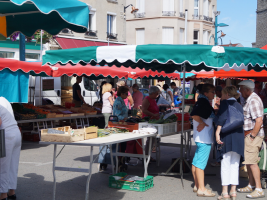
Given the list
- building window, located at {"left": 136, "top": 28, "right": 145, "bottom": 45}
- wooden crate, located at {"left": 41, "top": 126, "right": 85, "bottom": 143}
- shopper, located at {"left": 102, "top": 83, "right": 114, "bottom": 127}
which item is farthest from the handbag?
building window, located at {"left": 136, "top": 28, "right": 145, "bottom": 45}

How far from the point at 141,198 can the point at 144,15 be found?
3398cm

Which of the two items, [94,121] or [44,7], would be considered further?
[94,121]

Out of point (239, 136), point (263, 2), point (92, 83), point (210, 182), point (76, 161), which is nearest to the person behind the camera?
point (239, 136)

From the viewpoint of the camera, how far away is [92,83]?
1880 cm

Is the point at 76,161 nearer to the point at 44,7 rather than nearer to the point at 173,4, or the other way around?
the point at 44,7

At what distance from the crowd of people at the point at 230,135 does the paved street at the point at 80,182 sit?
434 mm

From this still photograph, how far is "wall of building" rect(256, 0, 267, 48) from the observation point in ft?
115

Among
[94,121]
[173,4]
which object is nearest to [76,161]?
[94,121]

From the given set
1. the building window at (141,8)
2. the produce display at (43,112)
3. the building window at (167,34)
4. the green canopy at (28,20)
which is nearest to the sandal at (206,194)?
the green canopy at (28,20)

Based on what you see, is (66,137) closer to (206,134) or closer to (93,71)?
(206,134)

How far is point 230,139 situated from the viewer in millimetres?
5371

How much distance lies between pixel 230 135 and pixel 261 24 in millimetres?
33442

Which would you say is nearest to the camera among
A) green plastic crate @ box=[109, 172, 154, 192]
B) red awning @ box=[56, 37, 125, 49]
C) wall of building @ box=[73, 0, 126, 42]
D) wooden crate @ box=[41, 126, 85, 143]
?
wooden crate @ box=[41, 126, 85, 143]

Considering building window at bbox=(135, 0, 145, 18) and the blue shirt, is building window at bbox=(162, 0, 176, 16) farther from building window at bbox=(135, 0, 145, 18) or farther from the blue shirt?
the blue shirt
